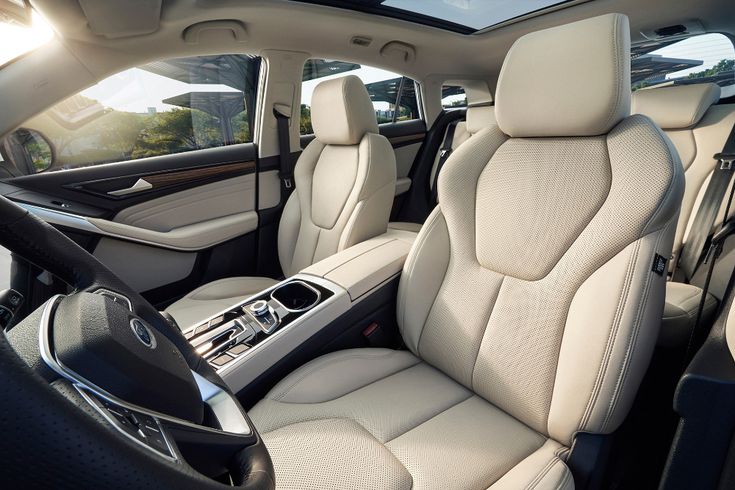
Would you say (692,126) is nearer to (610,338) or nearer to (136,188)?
(610,338)

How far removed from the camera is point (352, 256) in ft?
5.10

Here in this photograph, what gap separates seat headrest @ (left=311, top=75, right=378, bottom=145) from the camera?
190 cm

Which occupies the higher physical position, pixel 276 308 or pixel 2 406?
pixel 2 406

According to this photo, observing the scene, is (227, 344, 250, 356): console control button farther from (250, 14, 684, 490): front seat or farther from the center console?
(250, 14, 684, 490): front seat

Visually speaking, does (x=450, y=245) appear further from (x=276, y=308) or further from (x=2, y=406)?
(x=2, y=406)

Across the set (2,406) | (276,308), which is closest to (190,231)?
(276,308)

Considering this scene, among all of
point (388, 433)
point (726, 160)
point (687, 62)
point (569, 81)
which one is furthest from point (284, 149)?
point (687, 62)

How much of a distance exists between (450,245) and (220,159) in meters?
1.61

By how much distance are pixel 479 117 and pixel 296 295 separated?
2.09m

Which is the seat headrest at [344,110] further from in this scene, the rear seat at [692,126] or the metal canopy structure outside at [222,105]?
the rear seat at [692,126]

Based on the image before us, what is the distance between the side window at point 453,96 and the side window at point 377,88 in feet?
0.89

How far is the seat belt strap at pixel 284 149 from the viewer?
2521mm

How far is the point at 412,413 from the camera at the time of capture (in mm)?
1055

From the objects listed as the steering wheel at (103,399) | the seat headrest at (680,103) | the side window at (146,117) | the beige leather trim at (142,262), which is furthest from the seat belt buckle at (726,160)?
the beige leather trim at (142,262)
